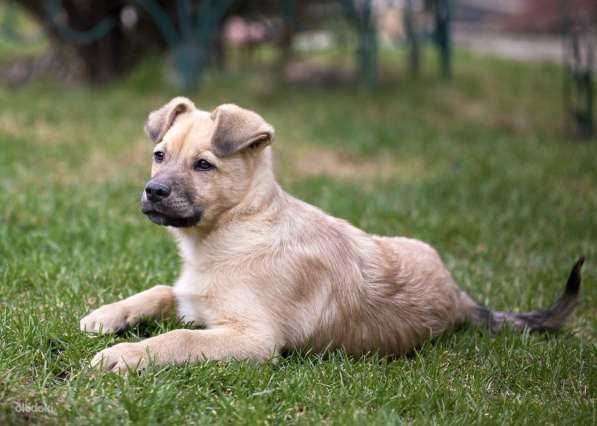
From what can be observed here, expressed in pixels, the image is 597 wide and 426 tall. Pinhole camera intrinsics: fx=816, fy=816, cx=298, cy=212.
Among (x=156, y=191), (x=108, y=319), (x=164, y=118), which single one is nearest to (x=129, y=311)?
(x=108, y=319)

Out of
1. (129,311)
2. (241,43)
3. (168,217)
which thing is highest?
(168,217)

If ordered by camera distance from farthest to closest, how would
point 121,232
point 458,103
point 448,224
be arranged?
point 458,103 → point 448,224 → point 121,232

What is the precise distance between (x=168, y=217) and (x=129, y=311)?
0.62m

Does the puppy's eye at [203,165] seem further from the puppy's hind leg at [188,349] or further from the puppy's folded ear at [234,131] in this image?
the puppy's hind leg at [188,349]

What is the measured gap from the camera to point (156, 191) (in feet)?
13.8

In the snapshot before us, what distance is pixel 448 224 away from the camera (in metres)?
7.60

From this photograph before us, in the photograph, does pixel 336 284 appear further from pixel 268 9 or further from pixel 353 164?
pixel 268 9

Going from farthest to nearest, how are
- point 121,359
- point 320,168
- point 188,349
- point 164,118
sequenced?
1. point 320,168
2. point 164,118
3. point 188,349
4. point 121,359

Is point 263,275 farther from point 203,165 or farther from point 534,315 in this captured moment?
point 534,315

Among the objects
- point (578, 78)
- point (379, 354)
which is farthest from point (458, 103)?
point (379, 354)

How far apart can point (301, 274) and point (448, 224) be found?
11.6 ft

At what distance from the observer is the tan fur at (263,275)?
14.0ft

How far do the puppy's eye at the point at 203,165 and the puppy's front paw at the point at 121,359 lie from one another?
1009 mm

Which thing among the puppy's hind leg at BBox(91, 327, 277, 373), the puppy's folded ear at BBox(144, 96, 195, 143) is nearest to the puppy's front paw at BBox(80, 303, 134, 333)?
the puppy's hind leg at BBox(91, 327, 277, 373)
